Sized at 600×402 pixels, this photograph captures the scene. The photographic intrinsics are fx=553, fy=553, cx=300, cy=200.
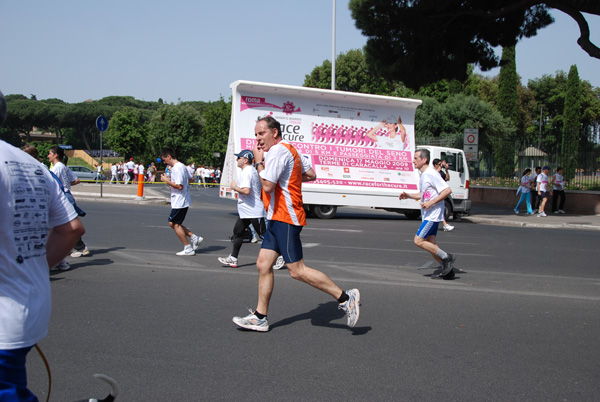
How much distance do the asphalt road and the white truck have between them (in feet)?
23.8

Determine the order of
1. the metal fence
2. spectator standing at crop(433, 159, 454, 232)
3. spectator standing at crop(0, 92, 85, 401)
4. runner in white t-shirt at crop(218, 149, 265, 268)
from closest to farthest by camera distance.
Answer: spectator standing at crop(0, 92, 85, 401), runner in white t-shirt at crop(218, 149, 265, 268), spectator standing at crop(433, 159, 454, 232), the metal fence

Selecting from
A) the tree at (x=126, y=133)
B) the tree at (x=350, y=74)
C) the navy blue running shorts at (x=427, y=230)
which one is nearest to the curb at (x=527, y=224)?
the navy blue running shorts at (x=427, y=230)

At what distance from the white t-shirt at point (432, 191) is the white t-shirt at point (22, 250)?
5930 millimetres

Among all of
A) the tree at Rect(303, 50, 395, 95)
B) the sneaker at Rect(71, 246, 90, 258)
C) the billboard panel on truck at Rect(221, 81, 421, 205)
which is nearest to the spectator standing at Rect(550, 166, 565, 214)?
the billboard panel on truck at Rect(221, 81, 421, 205)

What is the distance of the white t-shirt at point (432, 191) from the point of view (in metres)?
7.46

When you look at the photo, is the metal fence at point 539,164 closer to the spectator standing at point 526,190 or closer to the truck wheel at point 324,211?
the spectator standing at point 526,190

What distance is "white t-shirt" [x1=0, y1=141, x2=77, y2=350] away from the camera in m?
2.04

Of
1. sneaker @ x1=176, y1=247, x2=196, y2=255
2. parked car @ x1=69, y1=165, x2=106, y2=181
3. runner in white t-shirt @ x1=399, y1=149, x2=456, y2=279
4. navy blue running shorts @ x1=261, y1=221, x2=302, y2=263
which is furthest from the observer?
parked car @ x1=69, y1=165, x2=106, y2=181

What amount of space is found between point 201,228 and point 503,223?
382 inches

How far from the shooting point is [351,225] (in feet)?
50.0

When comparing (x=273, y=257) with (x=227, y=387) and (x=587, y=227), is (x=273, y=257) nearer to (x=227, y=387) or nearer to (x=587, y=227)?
(x=227, y=387)

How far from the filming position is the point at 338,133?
16875 millimetres

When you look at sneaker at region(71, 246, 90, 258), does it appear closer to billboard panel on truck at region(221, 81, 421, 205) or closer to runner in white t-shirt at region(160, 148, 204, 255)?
runner in white t-shirt at region(160, 148, 204, 255)

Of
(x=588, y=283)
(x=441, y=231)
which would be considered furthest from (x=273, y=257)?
(x=441, y=231)
